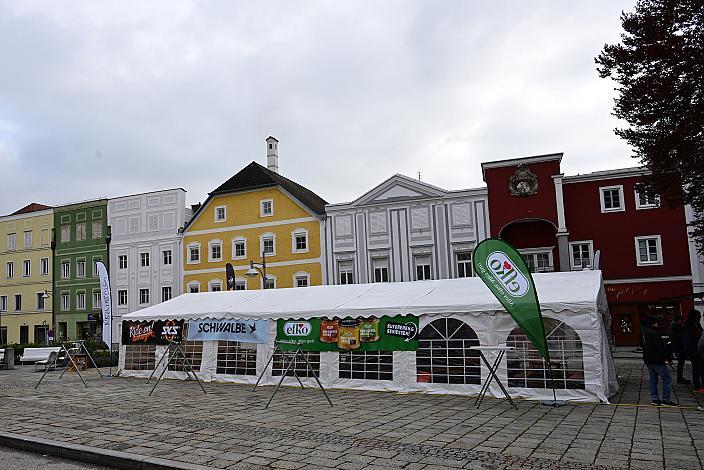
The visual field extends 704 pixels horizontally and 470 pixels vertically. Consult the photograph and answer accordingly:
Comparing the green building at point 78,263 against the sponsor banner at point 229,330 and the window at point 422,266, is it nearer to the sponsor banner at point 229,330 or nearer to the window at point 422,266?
the window at point 422,266

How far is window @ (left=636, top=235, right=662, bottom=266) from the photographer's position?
95.9 feet

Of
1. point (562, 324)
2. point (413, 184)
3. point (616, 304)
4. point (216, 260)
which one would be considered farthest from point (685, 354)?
point (216, 260)

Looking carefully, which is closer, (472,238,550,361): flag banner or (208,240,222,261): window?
(472,238,550,361): flag banner

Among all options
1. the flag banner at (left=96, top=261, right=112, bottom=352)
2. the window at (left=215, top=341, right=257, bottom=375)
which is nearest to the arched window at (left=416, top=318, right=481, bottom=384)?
the window at (left=215, top=341, right=257, bottom=375)

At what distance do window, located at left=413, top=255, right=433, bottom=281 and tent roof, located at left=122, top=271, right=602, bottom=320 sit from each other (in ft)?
50.0

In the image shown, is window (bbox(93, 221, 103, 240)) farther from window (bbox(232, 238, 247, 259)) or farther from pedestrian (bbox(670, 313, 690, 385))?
pedestrian (bbox(670, 313, 690, 385))

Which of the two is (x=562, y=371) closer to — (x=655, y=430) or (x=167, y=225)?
(x=655, y=430)

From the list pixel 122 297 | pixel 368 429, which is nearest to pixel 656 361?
pixel 368 429

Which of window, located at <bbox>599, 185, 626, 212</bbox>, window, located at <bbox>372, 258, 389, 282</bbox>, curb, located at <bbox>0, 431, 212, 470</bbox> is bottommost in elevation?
curb, located at <bbox>0, 431, 212, 470</bbox>

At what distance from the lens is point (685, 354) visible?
13.4 metres

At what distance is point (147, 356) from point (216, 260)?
20.3 metres

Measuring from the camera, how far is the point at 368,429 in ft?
29.6

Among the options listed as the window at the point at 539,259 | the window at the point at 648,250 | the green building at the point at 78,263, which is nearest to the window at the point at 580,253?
the window at the point at 539,259

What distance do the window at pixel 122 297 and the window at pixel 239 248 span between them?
9.52 metres
